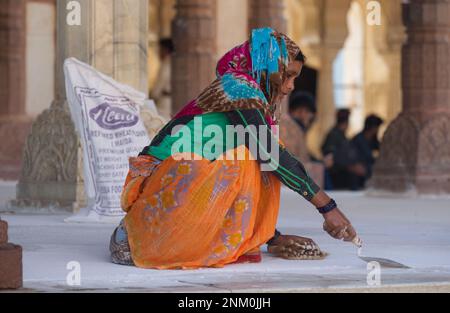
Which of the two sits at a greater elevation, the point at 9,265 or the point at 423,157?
the point at 9,265

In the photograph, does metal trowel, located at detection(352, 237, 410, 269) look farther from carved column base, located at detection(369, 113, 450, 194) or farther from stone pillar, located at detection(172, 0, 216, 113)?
stone pillar, located at detection(172, 0, 216, 113)

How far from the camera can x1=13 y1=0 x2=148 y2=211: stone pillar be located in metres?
10.4

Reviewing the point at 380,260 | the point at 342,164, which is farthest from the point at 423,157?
the point at 380,260

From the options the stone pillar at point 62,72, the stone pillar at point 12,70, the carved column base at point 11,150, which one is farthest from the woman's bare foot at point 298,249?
the stone pillar at point 12,70

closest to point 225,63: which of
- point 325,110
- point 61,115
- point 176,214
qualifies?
point 176,214

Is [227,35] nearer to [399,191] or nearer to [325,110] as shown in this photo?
[399,191]

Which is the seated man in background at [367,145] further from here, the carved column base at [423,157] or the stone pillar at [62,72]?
the stone pillar at [62,72]

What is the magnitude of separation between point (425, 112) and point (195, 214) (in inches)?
286

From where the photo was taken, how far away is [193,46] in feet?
50.6

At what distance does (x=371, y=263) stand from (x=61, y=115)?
4.02 m

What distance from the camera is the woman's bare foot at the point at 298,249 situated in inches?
286

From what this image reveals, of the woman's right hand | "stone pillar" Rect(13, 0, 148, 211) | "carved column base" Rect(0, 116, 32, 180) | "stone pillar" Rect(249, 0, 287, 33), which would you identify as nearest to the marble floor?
the woman's right hand

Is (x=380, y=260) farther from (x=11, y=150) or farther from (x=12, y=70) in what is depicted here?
(x=12, y=70)

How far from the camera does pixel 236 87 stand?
6898 millimetres
